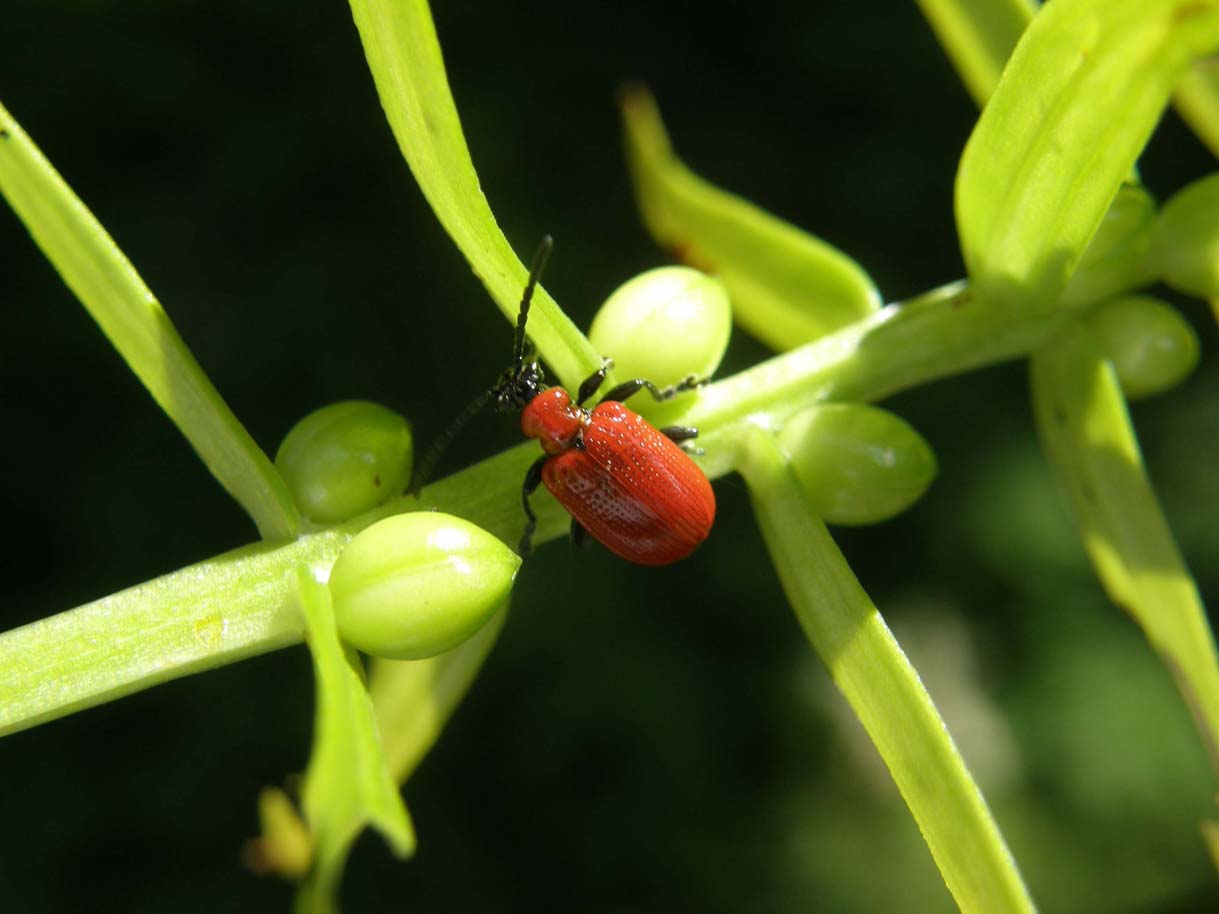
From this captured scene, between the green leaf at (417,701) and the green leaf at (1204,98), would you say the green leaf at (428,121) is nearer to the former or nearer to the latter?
the green leaf at (417,701)

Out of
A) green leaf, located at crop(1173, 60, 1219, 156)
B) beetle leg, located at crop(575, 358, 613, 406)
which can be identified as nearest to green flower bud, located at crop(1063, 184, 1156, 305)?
green leaf, located at crop(1173, 60, 1219, 156)

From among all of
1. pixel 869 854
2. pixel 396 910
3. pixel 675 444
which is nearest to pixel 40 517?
pixel 396 910

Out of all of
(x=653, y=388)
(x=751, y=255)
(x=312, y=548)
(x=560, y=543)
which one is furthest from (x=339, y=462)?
(x=560, y=543)

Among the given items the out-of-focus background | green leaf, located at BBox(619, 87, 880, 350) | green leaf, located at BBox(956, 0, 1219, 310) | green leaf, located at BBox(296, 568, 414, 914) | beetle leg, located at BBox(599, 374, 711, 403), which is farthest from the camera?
the out-of-focus background

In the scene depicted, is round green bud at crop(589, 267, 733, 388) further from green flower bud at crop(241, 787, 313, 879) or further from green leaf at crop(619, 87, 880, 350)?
green flower bud at crop(241, 787, 313, 879)

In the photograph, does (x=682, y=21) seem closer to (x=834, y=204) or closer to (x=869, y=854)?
(x=834, y=204)
